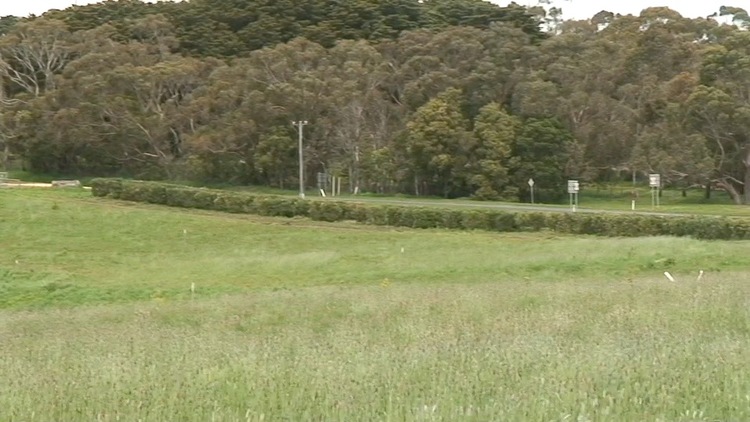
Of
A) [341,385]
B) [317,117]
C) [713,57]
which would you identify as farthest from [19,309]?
[713,57]

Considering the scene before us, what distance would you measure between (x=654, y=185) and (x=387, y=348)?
47251mm

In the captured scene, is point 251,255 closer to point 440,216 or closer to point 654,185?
point 440,216

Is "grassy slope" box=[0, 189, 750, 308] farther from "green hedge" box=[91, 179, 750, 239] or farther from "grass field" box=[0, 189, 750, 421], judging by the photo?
"green hedge" box=[91, 179, 750, 239]

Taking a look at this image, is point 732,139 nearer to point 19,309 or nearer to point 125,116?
point 125,116

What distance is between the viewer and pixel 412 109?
234 ft

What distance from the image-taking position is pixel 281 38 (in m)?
86.2

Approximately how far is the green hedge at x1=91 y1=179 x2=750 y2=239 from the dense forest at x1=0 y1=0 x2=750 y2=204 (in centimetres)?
1682

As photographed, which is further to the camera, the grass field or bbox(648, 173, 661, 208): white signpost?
bbox(648, 173, 661, 208): white signpost

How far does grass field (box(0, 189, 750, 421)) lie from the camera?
512 cm

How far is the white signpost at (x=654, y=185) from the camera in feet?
169

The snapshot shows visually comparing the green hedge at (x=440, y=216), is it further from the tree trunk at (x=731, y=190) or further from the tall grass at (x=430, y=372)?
the tree trunk at (x=731, y=190)

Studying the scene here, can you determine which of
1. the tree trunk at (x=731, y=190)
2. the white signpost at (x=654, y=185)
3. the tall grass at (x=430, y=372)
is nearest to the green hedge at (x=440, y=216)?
the white signpost at (x=654, y=185)

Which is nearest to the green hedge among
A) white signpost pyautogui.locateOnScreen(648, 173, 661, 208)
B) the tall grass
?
white signpost pyautogui.locateOnScreen(648, 173, 661, 208)

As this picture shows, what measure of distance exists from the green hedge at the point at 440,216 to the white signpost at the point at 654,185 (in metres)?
13.9
